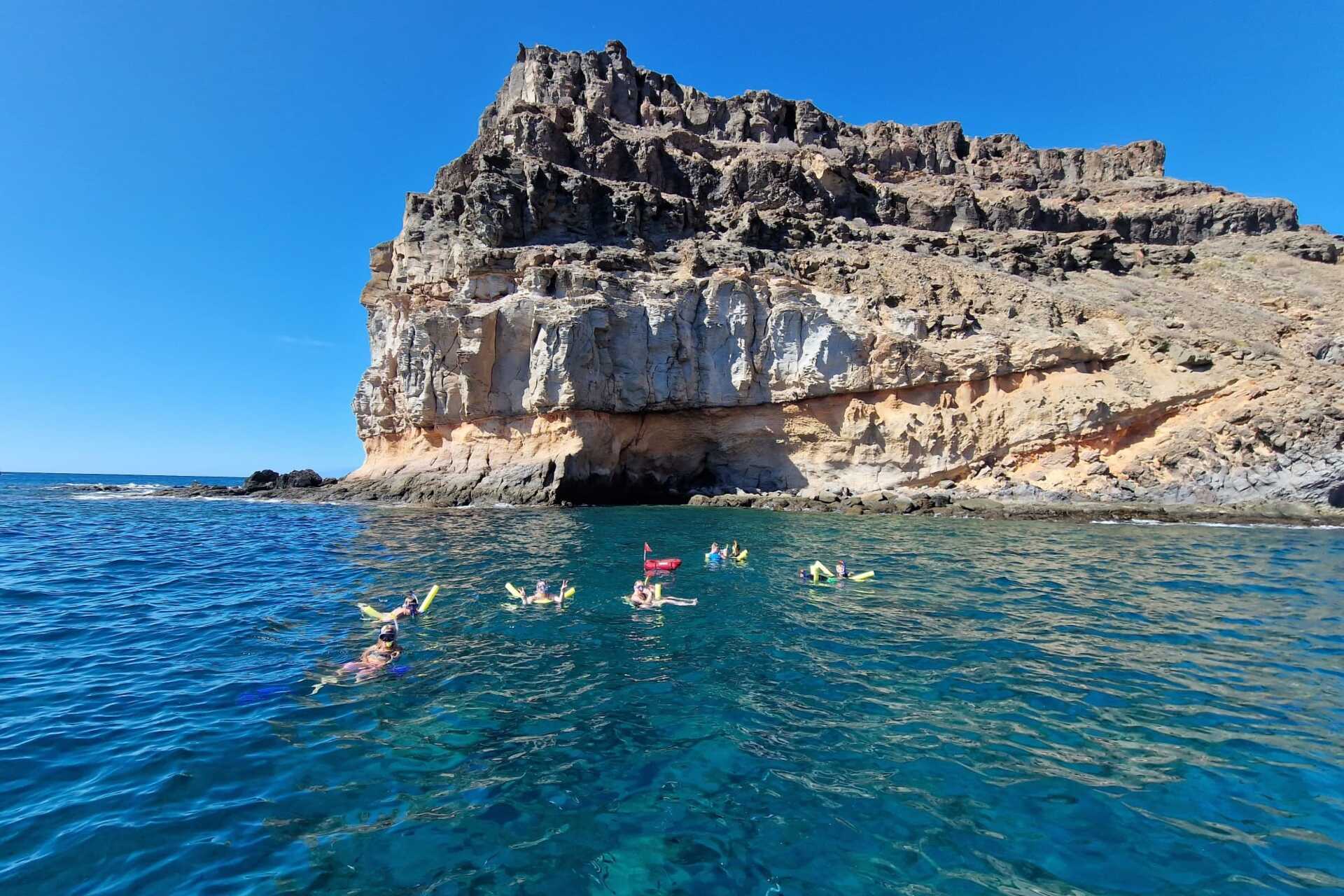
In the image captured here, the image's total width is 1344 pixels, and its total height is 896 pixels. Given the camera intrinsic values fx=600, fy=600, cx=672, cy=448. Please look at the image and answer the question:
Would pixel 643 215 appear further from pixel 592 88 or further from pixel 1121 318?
pixel 1121 318

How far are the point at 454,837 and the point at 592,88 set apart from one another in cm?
6231

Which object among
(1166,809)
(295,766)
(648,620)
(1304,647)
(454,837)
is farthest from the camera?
(648,620)

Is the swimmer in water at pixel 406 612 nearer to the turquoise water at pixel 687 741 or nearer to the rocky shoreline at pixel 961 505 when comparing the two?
the turquoise water at pixel 687 741

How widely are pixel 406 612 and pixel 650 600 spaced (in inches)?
180

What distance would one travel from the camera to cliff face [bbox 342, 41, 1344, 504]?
30281mm

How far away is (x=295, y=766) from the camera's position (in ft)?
19.3

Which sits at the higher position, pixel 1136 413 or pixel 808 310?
pixel 808 310

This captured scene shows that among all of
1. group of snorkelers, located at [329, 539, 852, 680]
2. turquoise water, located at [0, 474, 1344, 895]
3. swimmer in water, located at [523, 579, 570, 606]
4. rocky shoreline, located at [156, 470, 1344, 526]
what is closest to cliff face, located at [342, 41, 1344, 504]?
rocky shoreline, located at [156, 470, 1344, 526]

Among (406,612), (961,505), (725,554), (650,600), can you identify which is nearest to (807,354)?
(961,505)

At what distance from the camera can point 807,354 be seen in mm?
34656

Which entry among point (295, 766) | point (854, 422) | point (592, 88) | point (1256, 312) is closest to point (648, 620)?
point (295, 766)

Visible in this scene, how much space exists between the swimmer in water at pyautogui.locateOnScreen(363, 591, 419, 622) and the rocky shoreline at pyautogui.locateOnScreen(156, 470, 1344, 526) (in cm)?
2109

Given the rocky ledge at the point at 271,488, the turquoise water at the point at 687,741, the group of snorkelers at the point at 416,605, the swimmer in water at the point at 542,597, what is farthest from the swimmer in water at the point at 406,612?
the rocky ledge at the point at 271,488

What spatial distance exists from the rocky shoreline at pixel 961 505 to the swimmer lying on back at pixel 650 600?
18914 millimetres
